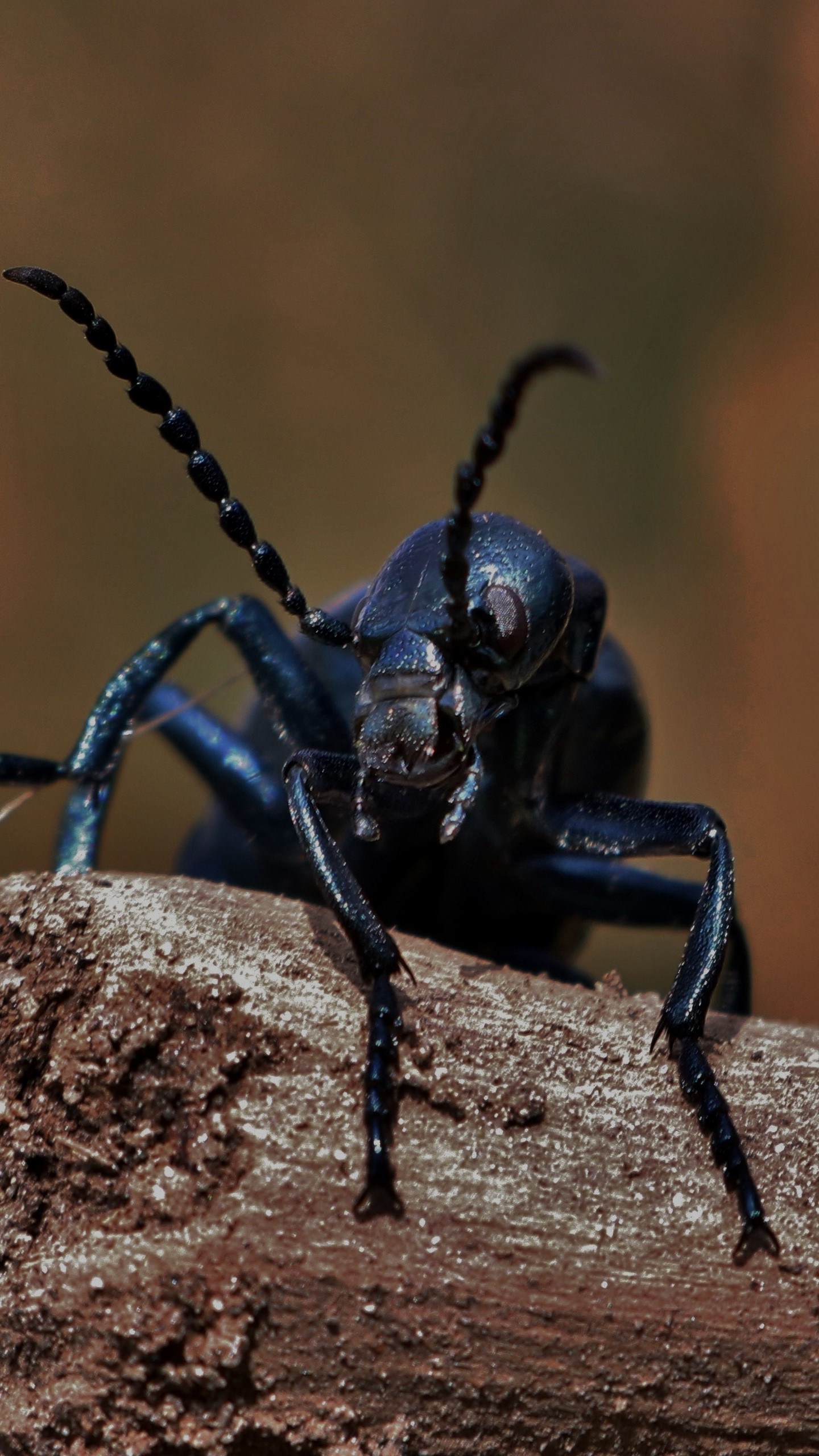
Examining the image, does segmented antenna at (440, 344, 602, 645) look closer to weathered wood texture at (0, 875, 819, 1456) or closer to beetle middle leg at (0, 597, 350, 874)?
beetle middle leg at (0, 597, 350, 874)

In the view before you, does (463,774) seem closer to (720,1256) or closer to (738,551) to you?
(720,1256)

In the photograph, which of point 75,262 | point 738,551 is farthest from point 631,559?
point 75,262

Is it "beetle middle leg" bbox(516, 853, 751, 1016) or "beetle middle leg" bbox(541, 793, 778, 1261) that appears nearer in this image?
"beetle middle leg" bbox(541, 793, 778, 1261)

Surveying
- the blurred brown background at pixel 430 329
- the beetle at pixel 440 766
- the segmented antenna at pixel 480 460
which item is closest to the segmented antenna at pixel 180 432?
the beetle at pixel 440 766

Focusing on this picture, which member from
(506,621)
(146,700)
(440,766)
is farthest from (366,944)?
(146,700)

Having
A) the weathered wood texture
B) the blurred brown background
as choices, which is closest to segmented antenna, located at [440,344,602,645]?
the weathered wood texture

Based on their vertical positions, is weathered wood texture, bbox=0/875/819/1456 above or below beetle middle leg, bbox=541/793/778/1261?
below

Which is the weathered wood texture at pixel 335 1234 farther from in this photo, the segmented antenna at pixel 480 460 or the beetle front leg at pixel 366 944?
the segmented antenna at pixel 480 460
